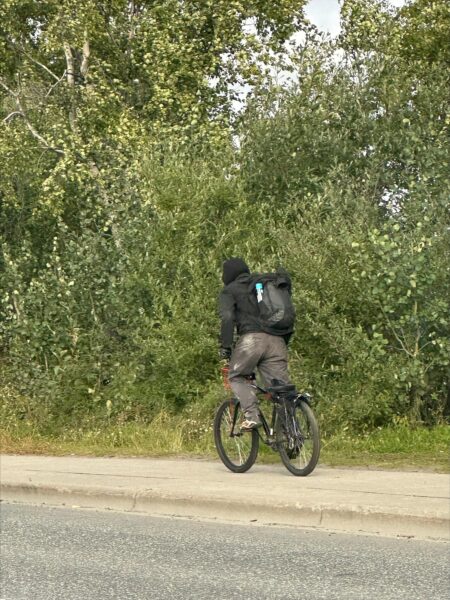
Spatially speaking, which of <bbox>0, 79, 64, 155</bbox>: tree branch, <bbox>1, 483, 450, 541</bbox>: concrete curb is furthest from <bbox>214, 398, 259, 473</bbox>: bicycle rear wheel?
<bbox>0, 79, 64, 155</bbox>: tree branch

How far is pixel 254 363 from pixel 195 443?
122 inches

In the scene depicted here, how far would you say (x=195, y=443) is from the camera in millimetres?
13000

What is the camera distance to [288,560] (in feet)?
22.6

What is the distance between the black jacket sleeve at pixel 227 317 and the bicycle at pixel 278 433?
58 cm

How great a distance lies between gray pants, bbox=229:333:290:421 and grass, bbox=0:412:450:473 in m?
1.28

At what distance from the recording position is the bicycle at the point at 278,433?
9.75m

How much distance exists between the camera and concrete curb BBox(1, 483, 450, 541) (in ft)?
25.0

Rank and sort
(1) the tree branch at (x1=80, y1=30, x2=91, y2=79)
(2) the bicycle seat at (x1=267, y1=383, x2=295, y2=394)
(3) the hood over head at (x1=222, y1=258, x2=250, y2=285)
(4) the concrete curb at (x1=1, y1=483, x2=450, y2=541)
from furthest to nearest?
(1) the tree branch at (x1=80, y1=30, x2=91, y2=79) < (3) the hood over head at (x1=222, y1=258, x2=250, y2=285) < (2) the bicycle seat at (x1=267, y1=383, x2=295, y2=394) < (4) the concrete curb at (x1=1, y1=483, x2=450, y2=541)

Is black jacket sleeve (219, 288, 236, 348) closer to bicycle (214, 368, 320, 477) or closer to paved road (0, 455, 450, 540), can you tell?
bicycle (214, 368, 320, 477)

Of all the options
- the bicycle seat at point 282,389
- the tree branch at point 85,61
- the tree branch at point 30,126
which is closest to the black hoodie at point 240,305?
the bicycle seat at point 282,389

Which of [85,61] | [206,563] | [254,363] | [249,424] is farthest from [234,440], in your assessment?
[85,61]

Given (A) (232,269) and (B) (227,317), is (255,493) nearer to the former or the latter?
(B) (227,317)

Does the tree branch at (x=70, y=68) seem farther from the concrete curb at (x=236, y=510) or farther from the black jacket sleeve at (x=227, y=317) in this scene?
the concrete curb at (x=236, y=510)

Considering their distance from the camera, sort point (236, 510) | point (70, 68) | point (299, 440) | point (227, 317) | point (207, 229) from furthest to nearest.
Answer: point (70, 68) → point (207, 229) → point (227, 317) → point (299, 440) → point (236, 510)
